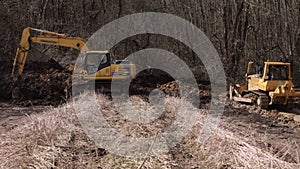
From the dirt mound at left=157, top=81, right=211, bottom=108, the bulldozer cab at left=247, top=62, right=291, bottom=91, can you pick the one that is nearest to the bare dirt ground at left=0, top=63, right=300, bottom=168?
the bulldozer cab at left=247, top=62, right=291, bottom=91

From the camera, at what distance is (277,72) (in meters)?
9.42

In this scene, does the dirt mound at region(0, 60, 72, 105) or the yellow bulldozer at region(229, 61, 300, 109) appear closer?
the yellow bulldozer at region(229, 61, 300, 109)

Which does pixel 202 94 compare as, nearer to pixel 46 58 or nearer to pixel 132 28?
pixel 132 28

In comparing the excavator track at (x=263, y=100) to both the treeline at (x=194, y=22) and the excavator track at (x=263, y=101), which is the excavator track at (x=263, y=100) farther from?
the treeline at (x=194, y=22)

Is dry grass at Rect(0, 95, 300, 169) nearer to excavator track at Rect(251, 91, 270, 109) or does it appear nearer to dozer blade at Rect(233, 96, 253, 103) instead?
excavator track at Rect(251, 91, 270, 109)

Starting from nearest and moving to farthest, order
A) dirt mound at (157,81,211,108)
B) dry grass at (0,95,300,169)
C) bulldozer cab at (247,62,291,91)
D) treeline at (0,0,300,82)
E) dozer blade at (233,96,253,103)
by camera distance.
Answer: dry grass at (0,95,300,169) < bulldozer cab at (247,62,291,91) < dozer blade at (233,96,253,103) < dirt mound at (157,81,211,108) < treeline at (0,0,300,82)

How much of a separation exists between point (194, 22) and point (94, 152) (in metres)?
14.0

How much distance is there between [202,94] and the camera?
12.0 metres

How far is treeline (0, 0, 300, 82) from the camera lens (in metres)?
16.2

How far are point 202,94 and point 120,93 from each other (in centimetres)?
309

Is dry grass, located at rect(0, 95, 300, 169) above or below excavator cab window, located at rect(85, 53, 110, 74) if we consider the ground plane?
below

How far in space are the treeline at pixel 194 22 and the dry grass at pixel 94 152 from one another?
10.8 m

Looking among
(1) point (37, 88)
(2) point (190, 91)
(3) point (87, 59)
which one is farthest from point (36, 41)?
(2) point (190, 91)

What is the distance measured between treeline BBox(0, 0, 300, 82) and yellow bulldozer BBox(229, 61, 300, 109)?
5.21 m
